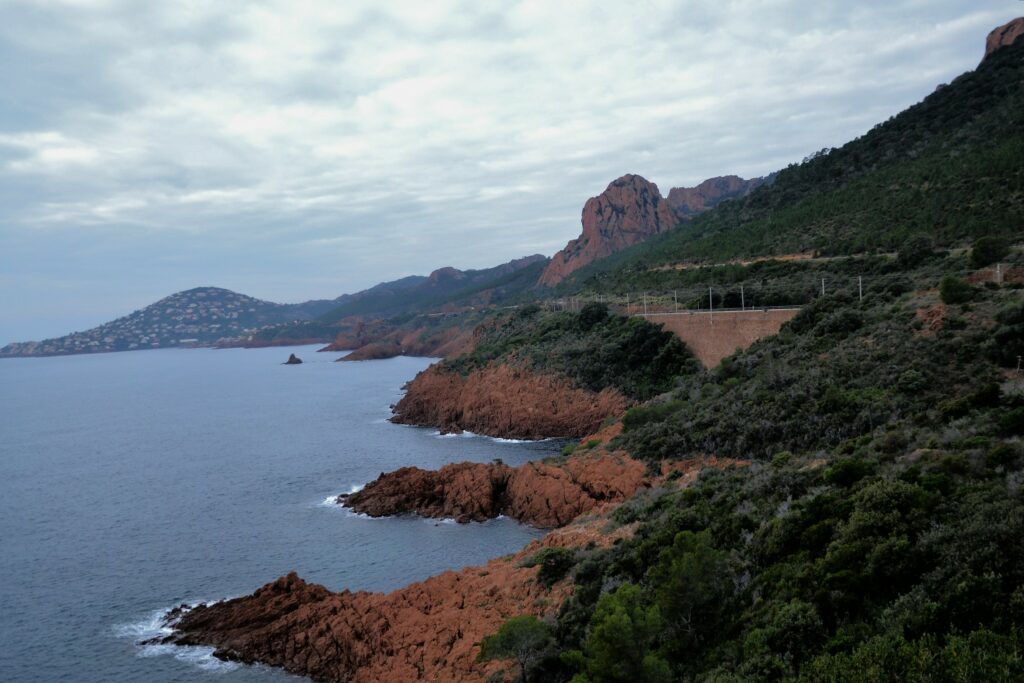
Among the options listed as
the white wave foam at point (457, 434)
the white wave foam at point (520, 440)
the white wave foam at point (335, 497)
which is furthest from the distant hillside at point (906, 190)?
the white wave foam at point (335, 497)

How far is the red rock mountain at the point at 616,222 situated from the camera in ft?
489

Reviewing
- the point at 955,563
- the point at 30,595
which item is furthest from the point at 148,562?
the point at 955,563

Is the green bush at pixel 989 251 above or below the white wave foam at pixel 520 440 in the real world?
above

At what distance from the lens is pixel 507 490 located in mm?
36750

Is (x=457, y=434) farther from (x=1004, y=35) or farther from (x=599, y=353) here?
(x=1004, y=35)

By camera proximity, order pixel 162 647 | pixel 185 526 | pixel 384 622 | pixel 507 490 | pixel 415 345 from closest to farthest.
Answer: pixel 384 622 → pixel 162 647 → pixel 185 526 → pixel 507 490 → pixel 415 345

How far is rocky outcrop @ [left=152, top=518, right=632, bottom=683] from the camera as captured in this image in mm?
19672

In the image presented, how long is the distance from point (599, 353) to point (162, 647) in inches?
1646

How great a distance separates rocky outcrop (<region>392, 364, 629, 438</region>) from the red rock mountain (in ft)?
279

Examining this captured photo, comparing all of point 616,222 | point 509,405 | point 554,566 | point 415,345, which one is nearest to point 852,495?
point 554,566

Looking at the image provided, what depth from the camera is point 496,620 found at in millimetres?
20016

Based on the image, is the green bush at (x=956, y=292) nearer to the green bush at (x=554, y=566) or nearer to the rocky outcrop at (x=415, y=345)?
the green bush at (x=554, y=566)

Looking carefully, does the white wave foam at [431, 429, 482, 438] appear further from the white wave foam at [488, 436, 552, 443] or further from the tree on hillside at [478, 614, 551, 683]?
the tree on hillside at [478, 614, 551, 683]

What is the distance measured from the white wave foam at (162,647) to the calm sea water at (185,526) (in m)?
0.08
